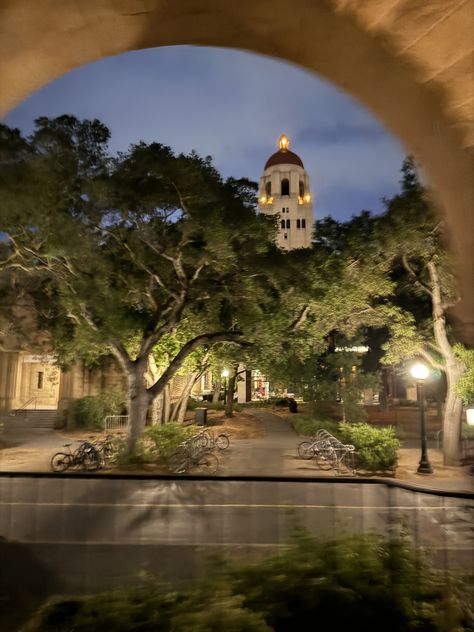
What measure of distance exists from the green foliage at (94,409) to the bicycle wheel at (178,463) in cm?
1353

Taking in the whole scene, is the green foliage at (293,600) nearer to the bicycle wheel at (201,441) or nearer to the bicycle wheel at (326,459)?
the bicycle wheel at (326,459)

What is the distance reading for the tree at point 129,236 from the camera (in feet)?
45.7

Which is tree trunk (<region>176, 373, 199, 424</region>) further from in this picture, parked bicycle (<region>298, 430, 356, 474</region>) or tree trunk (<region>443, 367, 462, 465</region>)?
tree trunk (<region>443, 367, 462, 465</region>)

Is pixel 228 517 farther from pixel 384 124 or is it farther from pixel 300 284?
pixel 300 284

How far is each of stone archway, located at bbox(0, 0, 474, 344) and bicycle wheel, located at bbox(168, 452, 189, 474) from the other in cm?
1246

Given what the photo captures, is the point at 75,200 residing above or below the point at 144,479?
above

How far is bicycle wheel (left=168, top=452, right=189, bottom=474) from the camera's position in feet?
48.2

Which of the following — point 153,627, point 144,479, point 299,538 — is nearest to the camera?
point 153,627

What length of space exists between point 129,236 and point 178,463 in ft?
Result: 23.4

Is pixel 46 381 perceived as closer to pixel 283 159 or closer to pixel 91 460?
pixel 91 460

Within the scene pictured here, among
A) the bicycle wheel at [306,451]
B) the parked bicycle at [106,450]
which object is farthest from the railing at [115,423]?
the bicycle wheel at [306,451]

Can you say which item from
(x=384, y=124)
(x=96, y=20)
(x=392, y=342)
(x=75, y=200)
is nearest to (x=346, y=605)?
(x=384, y=124)

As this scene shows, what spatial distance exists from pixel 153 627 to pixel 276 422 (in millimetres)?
30916

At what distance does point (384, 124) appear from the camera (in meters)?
3.66
